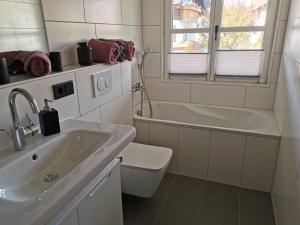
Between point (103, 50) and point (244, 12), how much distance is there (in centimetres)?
151

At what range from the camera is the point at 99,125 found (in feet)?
3.92

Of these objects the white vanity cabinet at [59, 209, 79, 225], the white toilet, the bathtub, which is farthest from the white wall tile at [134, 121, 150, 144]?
the white vanity cabinet at [59, 209, 79, 225]

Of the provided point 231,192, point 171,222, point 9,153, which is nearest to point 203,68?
point 231,192

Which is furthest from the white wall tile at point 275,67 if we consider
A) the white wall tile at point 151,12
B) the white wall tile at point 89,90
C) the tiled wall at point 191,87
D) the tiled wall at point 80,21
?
the white wall tile at point 89,90

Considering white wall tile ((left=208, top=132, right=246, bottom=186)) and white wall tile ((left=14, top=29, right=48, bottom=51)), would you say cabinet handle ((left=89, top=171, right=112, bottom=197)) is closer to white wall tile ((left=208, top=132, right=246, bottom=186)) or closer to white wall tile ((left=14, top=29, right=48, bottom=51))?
white wall tile ((left=14, top=29, right=48, bottom=51))

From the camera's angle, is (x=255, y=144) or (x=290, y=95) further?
(x=255, y=144)

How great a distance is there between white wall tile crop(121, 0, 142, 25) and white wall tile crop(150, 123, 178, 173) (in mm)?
1033

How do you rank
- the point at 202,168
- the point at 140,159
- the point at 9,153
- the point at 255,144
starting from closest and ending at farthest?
1. the point at 9,153
2. the point at 140,159
3. the point at 255,144
4. the point at 202,168

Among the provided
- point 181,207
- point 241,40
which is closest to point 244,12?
point 241,40

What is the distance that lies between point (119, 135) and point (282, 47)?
193cm

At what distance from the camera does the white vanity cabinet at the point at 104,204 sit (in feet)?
3.02

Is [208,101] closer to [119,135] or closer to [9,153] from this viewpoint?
[119,135]

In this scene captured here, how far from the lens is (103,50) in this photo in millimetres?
1516

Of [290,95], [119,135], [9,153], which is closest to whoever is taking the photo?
[9,153]
